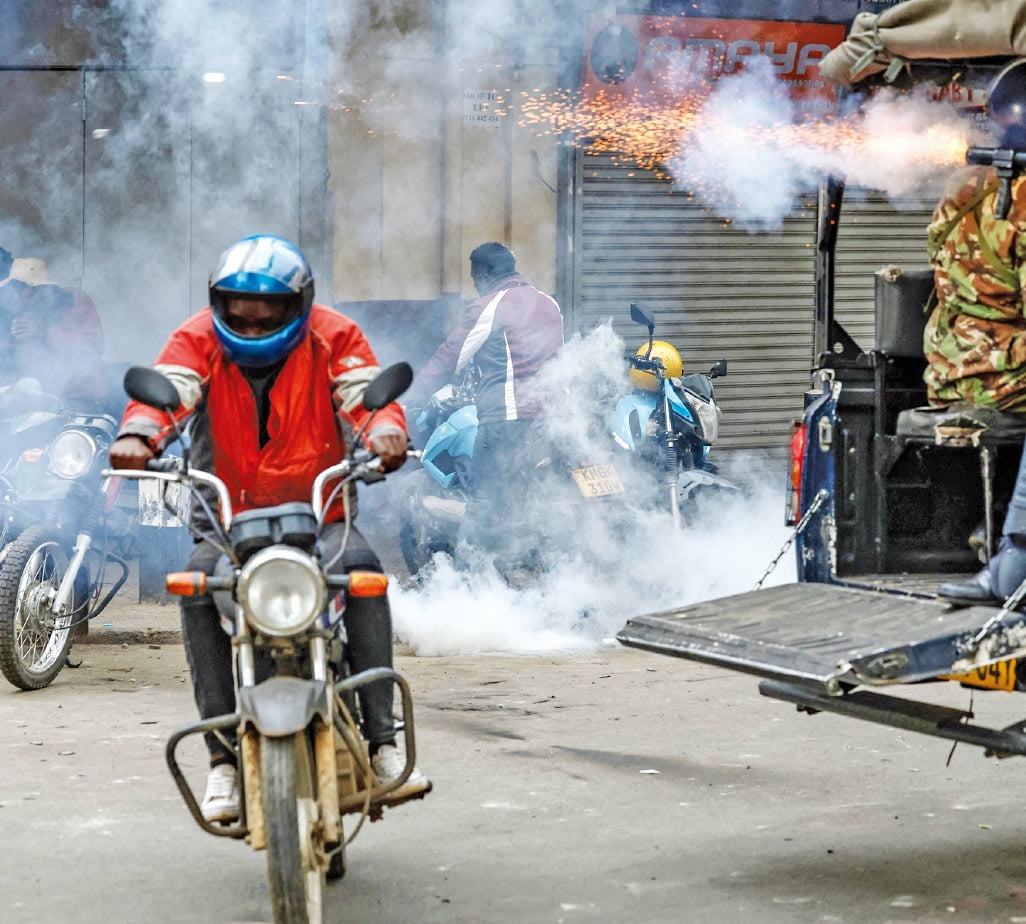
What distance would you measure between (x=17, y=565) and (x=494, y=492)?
Result: 2.45m

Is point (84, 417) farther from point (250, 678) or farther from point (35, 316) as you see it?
point (250, 678)

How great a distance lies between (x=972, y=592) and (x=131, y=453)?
7.49 feet

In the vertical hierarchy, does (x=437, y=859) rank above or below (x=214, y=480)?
below

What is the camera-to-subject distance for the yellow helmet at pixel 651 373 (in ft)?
30.5

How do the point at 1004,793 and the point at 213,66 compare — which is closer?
the point at 1004,793

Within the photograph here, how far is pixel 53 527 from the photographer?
7129mm

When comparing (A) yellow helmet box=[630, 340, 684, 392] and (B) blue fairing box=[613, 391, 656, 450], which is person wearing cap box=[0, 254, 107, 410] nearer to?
(B) blue fairing box=[613, 391, 656, 450]

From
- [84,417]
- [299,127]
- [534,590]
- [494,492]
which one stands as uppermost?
[299,127]

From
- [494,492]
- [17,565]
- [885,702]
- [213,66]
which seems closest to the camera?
[885,702]

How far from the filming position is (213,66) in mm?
10875

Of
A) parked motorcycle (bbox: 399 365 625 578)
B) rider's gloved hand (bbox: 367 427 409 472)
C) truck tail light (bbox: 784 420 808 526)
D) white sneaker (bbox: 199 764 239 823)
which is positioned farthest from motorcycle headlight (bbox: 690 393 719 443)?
white sneaker (bbox: 199 764 239 823)

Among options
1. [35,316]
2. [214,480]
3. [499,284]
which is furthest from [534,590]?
[214,480]

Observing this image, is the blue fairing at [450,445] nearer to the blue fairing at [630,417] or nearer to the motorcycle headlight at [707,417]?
the blue fairing at [630,417]

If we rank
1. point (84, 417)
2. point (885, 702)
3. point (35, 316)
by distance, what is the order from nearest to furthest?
Answer: point (885, 702), point (84, 417), point (35, 316)
